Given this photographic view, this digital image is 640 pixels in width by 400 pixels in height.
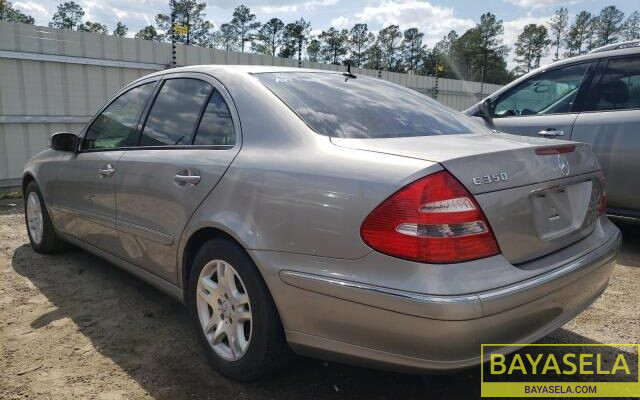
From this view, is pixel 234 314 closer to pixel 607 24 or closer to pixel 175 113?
pixel 175 113

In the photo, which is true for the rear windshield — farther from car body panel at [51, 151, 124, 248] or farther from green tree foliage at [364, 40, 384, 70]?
green tree foliage at [364, 40, 384, 70]

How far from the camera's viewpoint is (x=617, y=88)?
425 cm

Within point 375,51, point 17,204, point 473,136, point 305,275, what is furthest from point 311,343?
point 375,51

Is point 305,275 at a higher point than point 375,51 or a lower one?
lower

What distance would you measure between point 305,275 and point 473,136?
3.59ft

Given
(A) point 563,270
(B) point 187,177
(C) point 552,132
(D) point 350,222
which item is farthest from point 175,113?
(C) point 552,132

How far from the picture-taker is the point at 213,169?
7.58ft

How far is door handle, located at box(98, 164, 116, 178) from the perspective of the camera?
122 inches

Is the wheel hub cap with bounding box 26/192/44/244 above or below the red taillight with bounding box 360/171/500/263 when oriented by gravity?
below

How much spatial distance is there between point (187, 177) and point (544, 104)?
3.78 meters

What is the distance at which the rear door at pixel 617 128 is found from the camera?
405cm

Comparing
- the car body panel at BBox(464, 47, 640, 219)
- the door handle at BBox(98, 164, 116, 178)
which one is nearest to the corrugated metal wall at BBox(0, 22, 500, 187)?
the door handle at BBox(98, 164, 116, 178)

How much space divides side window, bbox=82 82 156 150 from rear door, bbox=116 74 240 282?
0.17m

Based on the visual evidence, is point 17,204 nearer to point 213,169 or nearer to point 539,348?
point 213,169
